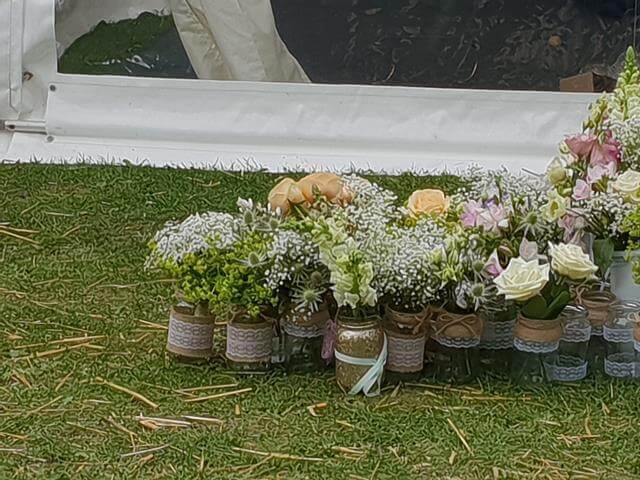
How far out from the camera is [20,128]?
14.9 ft

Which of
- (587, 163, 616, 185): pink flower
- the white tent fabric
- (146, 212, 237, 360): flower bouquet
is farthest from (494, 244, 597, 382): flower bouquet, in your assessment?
the white tent fabric

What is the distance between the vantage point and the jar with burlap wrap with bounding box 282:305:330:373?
271cm

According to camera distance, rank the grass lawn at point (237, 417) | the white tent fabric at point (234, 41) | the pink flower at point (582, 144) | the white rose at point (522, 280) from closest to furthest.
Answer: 1. the grass lawn at point (237, 417)
2. the white rose at point (522, 280)
3. the pink flower at point (582, 144)
4. the white tent fabric at point (234, 41)

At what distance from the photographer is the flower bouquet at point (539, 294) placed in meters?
2.56

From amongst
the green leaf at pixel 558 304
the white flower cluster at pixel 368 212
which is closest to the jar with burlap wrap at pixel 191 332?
the white flower cluster at pixel 368 212

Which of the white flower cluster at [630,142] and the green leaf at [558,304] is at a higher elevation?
the white flower cluster at [630,142]

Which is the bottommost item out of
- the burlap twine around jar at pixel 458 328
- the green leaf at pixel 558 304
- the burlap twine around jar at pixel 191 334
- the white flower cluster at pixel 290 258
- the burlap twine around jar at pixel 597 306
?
the burlap twine around jar at pixel 191 334

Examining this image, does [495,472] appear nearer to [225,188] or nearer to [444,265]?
[444,265]

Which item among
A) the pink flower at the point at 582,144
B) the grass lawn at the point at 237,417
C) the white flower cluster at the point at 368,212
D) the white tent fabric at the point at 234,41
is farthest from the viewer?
the white tent fabric at the point at 234,41

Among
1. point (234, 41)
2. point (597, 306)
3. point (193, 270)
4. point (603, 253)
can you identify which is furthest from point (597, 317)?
point (234, 41)

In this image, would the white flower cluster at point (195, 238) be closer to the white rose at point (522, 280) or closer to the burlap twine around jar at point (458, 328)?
the burlap twine around jar at point (458, 328)

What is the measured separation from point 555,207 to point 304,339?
613 millimetres

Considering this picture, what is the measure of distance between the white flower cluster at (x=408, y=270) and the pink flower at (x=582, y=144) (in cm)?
43

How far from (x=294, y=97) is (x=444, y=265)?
201 centimetres
